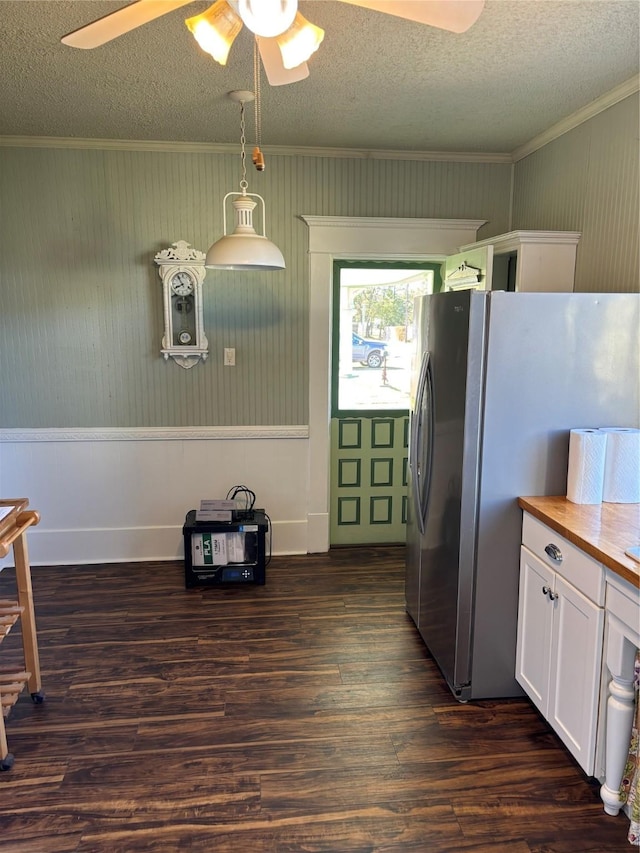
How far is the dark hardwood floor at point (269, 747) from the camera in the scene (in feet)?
6.31

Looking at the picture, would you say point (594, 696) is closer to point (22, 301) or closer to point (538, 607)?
point (538, 607)

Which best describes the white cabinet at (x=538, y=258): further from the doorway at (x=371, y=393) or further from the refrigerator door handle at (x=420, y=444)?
the doorway at (x=371, y=393)

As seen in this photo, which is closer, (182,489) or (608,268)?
(608,268)

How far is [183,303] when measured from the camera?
3.84 metres

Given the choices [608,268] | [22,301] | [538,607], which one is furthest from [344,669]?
[22,301]

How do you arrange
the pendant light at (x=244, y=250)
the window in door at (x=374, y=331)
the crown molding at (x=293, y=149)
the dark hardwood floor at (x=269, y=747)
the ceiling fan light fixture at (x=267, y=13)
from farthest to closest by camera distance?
1. the window in door at (x=374, y=331)
2. the crown molding at (x=293, y=149)
3. the pendant light at (x=244, y=250)
4. the dark hardwood floor at (x=269, y=747)
5. the ceiling fan light fixture at (x=267, y=13)

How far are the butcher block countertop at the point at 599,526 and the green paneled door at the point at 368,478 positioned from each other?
1921mm

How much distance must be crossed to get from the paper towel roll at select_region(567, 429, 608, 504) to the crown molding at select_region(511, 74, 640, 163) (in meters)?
1.56

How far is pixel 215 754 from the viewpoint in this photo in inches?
89.2

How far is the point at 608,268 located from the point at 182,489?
2.83 metres

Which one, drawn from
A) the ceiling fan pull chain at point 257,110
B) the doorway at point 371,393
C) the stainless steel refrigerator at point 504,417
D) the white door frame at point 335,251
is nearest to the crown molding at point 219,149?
the ceiling fan pull chain at point 257,110

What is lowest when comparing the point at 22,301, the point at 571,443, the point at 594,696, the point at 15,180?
the point at 594,696

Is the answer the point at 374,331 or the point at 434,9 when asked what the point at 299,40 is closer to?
the point at 434,9

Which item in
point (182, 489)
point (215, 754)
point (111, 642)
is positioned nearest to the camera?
point (215, 754)
